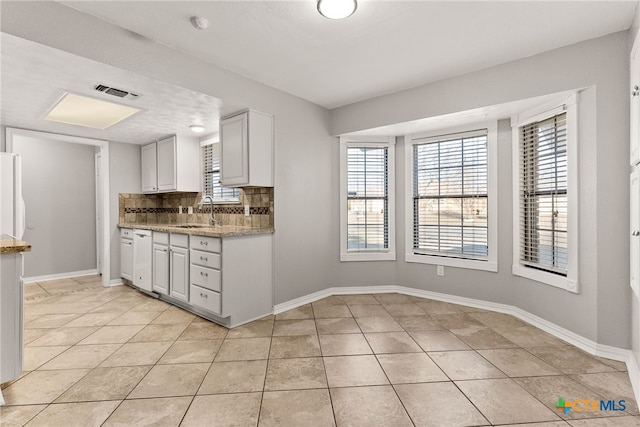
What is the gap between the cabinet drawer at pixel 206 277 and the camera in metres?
2.97

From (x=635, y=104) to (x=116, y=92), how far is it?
3922 mm

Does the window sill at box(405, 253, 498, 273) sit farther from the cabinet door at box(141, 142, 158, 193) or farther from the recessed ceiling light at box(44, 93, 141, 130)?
the cabinet door at box(141, 142, 158, 193)

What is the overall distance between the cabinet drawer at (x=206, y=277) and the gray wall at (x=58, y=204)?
11.1ft

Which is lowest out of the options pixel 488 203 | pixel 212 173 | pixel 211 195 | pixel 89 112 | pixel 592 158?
pixel 488 203

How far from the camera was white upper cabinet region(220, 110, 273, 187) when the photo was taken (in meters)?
3.21

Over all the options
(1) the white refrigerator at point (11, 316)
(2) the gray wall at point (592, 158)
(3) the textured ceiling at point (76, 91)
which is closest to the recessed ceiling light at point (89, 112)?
(3) the textured ceiling at point (76, 91)

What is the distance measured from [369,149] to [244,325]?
2661mm

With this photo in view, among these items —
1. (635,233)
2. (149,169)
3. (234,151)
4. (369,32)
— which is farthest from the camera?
(149,169)

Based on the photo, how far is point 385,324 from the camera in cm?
301

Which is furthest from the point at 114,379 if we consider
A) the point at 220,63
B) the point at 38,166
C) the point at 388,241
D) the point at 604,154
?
the point at 38,166

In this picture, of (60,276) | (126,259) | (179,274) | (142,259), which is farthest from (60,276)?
(179,274)

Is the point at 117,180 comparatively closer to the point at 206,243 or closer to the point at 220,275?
the point at 206,243

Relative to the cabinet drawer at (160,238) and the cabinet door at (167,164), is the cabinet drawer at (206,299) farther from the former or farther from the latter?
the cabinet door at (167,164)

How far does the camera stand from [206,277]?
308cm
